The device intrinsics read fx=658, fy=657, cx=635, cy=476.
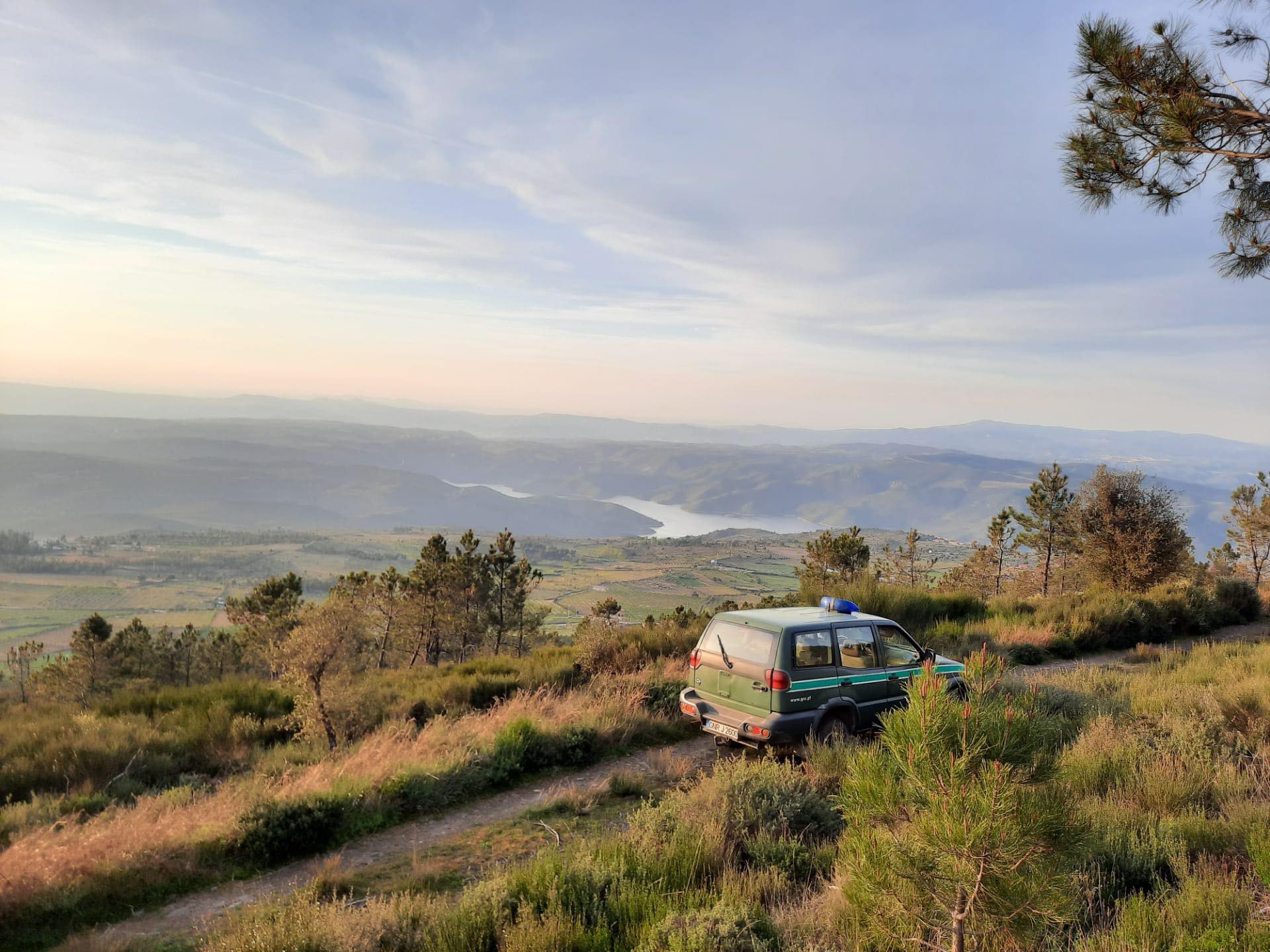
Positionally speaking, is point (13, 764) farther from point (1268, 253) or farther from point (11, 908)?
point (1268, 253)

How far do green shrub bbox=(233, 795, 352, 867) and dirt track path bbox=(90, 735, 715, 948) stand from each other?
16cm

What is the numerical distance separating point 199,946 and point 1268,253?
38.6 feet

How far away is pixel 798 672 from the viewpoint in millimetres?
7488

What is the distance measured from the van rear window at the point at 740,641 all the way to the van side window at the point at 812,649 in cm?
31

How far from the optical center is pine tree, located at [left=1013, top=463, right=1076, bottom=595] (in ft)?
137

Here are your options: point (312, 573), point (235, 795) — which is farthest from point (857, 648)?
point (312, 573)

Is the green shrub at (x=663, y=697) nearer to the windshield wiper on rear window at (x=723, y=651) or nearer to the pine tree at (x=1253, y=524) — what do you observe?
the windshield wiper on rear window at (x=723, y=651)

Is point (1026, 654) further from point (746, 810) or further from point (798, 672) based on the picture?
point (746, 810)

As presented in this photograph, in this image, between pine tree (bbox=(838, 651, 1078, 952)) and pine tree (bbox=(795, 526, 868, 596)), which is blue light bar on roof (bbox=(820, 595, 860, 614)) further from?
pine tree (bbox=(795, 526, 868, 596))

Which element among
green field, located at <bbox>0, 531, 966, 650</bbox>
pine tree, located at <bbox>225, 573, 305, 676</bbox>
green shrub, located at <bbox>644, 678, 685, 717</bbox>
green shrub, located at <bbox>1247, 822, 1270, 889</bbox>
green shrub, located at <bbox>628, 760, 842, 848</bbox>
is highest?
green shrub, located at <bbox>1247, 822, 1270, 889</bbox>

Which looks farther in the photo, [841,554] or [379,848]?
[841,554]

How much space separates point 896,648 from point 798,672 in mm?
1872

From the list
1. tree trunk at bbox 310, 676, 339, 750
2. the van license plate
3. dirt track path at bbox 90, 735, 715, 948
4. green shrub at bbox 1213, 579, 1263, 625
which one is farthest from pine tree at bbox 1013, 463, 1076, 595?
tree trunk at bbox 310, 676, 339, 750

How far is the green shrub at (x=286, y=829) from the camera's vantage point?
19.0 ft
